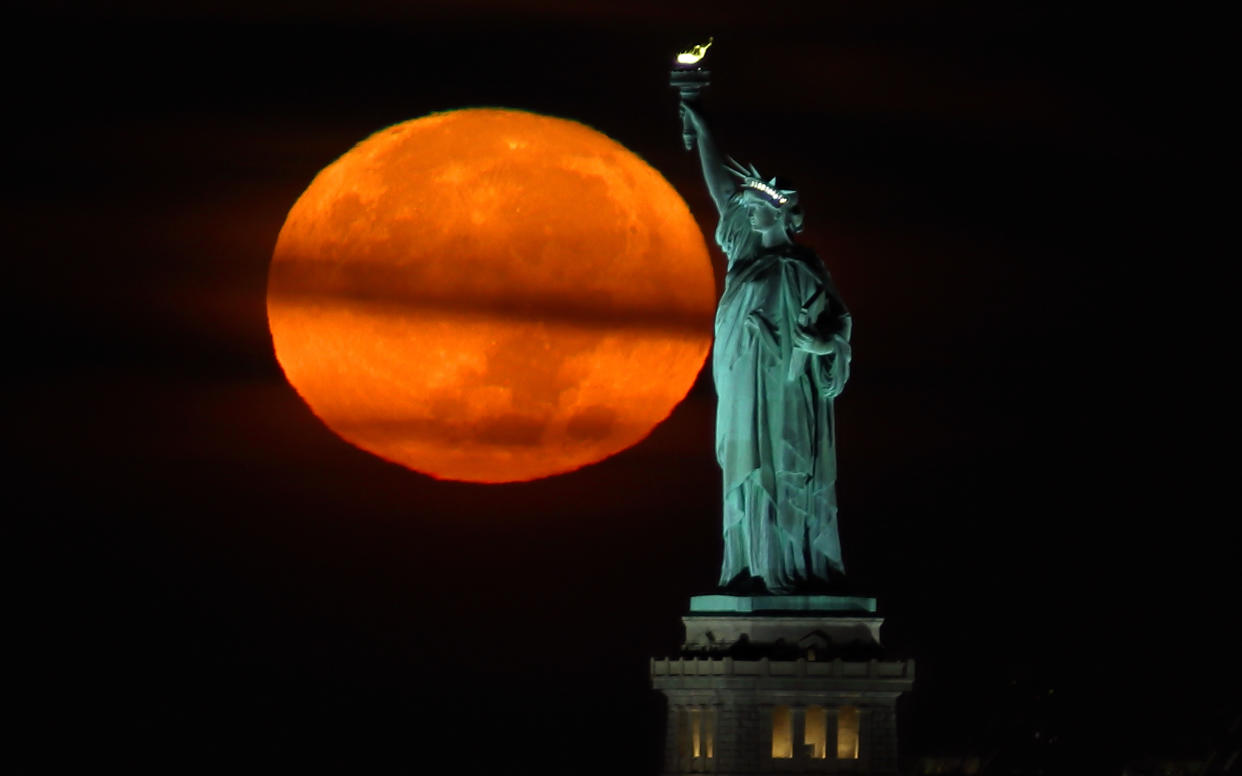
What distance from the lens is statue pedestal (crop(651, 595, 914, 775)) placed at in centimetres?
5753

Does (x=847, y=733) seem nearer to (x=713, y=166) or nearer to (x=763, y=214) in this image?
(x=763, y=214)

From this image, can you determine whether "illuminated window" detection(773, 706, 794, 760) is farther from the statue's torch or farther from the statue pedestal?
the statue's torch

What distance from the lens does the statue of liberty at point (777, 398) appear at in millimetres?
58594

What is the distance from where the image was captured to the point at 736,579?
5862cm

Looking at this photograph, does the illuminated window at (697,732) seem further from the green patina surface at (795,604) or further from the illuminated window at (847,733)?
the illuminated window at (847,733)

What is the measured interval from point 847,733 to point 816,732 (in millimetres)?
400

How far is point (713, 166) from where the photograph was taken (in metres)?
59.5

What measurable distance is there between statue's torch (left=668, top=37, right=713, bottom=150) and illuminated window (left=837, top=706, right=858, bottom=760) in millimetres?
7895

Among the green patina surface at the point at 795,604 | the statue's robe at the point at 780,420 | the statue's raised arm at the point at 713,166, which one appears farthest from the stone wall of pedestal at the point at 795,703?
the statue's raised arm at the point at 713,166

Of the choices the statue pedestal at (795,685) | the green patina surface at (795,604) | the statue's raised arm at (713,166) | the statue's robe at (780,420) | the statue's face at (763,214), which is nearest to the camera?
the statue pedestal at (795,685)

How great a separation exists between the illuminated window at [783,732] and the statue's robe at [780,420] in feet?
6.00

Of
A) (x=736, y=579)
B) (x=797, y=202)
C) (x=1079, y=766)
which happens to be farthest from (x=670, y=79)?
(x=1079, y=766)

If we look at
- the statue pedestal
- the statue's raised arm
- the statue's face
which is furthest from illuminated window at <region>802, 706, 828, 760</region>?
the statue's raised arm

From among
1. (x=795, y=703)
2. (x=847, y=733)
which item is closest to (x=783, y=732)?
(x=795, y=703)
